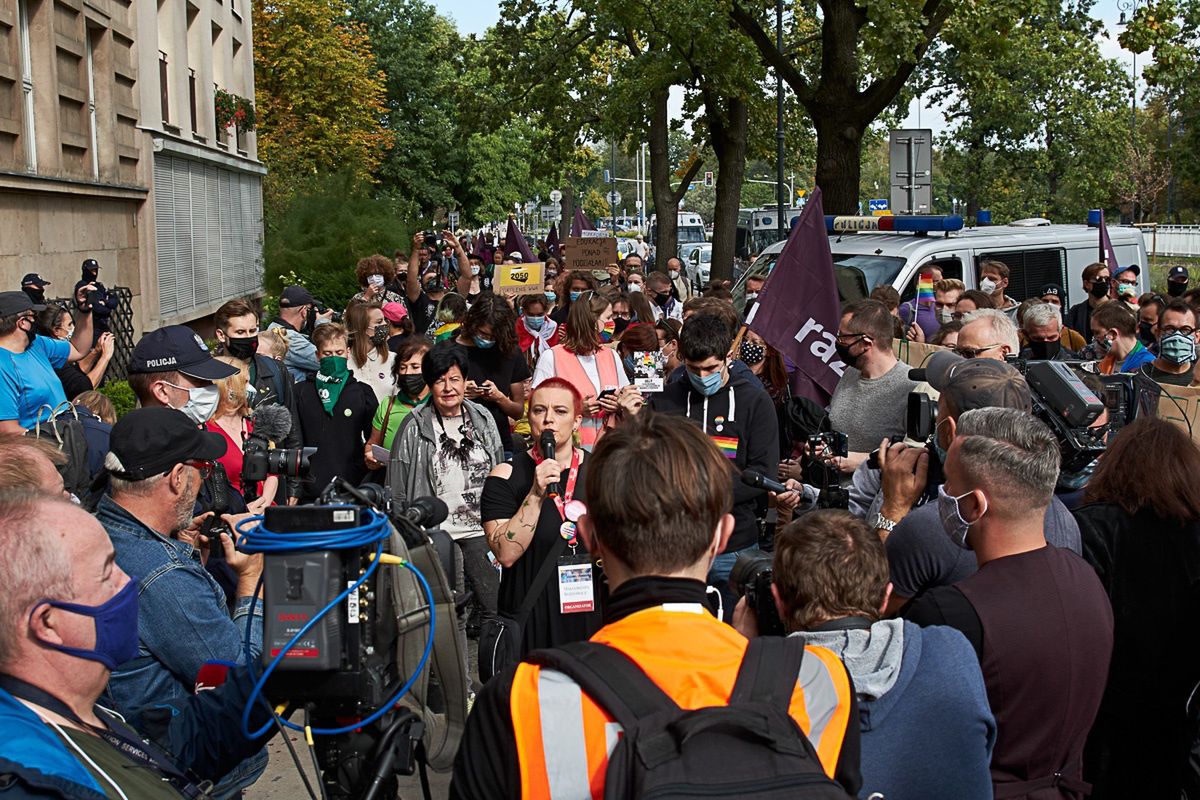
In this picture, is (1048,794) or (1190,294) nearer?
(1048,794)

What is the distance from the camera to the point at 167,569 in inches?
130

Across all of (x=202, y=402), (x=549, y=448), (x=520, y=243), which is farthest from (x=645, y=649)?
(x=520, y=243)

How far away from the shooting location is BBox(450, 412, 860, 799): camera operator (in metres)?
2.08

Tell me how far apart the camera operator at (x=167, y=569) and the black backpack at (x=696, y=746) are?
4.13ft

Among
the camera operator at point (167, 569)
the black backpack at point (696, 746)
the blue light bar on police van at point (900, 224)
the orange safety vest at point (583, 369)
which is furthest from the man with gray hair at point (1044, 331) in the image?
the black backpack at point (696, 746)

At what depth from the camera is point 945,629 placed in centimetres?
295

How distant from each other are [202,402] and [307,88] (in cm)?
3625

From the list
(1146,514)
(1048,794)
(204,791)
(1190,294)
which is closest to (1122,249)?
(1190,294)

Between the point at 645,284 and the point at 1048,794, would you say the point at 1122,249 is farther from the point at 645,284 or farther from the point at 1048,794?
the point at 1048,794

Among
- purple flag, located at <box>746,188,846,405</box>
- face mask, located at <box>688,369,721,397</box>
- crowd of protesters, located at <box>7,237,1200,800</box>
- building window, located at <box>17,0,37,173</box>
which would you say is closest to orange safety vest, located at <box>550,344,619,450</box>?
crowd of protesters, located at <box>7,237,1200,800</box>

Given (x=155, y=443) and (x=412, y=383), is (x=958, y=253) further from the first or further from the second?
(x=155, y=443)

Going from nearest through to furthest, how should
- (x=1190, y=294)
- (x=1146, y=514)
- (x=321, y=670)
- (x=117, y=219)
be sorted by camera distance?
(x=321, y=670), (x=1146, y=514), (x=1190, y=294), (x=117, y=219)

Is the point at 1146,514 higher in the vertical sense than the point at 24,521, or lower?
lower

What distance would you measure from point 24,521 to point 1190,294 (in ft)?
27.8
